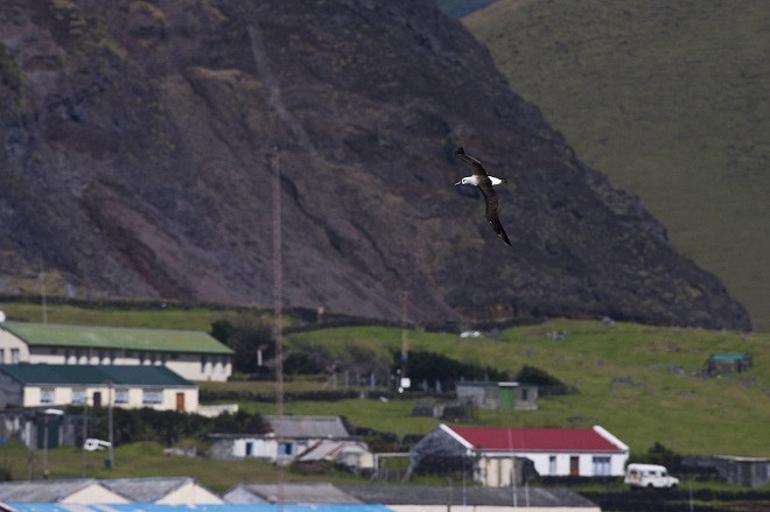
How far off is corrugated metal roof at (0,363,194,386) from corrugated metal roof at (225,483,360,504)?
33672 mm

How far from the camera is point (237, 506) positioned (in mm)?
115125

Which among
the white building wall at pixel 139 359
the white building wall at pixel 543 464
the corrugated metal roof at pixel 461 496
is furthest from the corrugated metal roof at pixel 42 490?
the white building wall at pixel 139 359

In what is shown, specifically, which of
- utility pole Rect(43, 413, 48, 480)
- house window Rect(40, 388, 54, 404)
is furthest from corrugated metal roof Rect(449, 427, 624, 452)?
house window Rect(40, 388, 54, 404)

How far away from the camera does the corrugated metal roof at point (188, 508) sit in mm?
108125

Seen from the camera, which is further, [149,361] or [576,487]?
[149,361]

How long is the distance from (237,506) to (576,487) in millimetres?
29337

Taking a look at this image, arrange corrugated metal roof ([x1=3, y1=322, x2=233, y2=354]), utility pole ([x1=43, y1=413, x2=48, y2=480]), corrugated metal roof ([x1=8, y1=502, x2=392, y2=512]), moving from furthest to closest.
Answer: corrugated metal roof ([x1=3, y1=322, x2=233, y2=354]) < utility pole ([x1=43, y1=413, x2=48, y2=480]) < corrugated metal roof ([x1=8, y1=502, x2=392, y2=512])

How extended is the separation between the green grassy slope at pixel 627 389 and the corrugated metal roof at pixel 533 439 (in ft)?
17.3

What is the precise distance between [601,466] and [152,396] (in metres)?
26.1

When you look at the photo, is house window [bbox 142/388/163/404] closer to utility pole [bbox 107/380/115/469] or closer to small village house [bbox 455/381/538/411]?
utility pole [bbox 107/380/115/469]

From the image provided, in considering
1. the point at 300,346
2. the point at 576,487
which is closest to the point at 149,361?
the point at 300,346

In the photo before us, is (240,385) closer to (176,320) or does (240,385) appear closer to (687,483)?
(176,320)

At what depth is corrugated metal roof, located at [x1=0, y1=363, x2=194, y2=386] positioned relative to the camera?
156 meters

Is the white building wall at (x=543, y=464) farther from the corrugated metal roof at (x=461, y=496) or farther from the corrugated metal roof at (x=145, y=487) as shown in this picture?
the corrugated metal roof at (x=145, y=487)
